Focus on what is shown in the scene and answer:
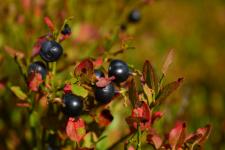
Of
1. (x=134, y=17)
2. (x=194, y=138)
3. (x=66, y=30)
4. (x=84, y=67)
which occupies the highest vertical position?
(x=134, y=17)

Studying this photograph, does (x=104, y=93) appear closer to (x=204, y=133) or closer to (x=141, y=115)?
(x=141, y=115)

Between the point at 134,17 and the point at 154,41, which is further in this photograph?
the point at 154,41

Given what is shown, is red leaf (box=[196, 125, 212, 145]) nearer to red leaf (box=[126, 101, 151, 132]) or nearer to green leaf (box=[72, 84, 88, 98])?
red leaf (box=[126, 101, 151, 132])

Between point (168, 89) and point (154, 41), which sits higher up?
point (154, 41)

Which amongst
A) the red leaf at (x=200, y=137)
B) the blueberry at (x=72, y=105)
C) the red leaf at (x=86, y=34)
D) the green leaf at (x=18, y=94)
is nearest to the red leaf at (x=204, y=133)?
the red leaf at (x=200, y=137)

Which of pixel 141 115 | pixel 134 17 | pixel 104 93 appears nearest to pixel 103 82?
pixel 104 93

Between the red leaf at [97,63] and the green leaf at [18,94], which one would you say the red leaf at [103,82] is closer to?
the red leaf at [97,63]

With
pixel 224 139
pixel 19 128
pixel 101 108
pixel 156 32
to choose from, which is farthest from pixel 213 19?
pixel 101 108

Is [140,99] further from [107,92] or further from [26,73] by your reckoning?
[26,73]
